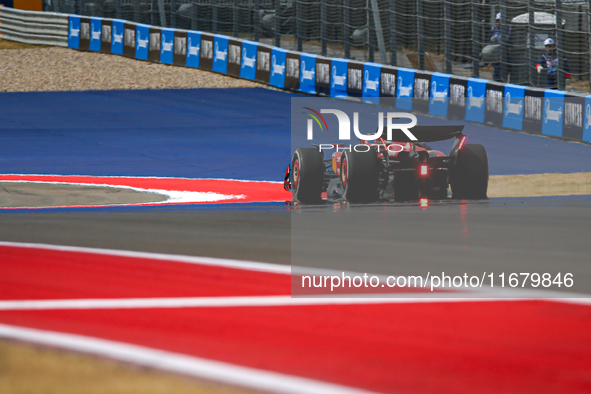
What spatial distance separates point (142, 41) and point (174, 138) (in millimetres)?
12300

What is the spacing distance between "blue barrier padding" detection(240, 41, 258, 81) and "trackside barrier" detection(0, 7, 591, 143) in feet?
0.10

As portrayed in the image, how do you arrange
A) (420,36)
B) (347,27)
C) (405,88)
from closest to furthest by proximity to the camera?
1. (405,88)
2. (420,36)
3. (347,27)

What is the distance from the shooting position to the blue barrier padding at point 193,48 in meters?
27.8

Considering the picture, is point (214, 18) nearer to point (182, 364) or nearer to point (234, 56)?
point (234, 56)

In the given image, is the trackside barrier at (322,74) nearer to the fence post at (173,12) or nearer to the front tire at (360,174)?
the fence post at (173,12)

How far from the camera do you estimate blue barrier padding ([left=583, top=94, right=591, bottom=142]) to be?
648 inches

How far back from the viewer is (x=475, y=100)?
63.5 feet

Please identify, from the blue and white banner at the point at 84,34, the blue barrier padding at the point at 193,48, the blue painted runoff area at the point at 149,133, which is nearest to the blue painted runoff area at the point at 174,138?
the blue painted runoff area at the point at 149,133

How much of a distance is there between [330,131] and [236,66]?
26.5 ft

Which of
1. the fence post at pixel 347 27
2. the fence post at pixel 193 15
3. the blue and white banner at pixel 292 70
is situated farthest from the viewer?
the fence post at pixel 193 15

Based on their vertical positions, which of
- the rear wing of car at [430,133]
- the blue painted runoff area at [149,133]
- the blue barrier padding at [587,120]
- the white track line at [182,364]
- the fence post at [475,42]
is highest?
the fence post at [475,42]

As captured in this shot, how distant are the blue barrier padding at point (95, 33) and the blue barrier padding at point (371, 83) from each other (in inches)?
482

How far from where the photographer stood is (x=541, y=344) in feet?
14.9

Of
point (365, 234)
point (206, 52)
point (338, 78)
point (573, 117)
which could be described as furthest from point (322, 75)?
point (365, 234)
